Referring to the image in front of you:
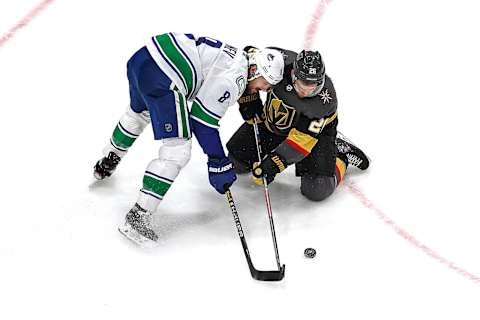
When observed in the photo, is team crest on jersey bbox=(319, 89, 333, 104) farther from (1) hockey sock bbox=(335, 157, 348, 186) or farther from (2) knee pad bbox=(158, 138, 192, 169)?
(2) knee pad bbox=(158, 138, 192, 169)

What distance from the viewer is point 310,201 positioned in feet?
11.6

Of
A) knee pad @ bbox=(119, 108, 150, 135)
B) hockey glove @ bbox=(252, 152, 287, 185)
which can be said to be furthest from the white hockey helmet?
knee pad @ bbox=(119, 108, 150, 135)

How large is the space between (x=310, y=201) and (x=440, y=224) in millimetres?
619

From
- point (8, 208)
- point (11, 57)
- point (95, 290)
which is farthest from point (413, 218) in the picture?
point (11, 57)

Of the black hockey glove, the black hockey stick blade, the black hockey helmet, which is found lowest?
the black hockey stick blade

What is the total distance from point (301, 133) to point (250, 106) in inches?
12.5

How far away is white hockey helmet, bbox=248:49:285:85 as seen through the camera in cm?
309

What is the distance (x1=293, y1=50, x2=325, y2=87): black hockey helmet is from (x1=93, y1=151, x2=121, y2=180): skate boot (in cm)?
100

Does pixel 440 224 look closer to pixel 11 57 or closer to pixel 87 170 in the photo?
pixel 87 170

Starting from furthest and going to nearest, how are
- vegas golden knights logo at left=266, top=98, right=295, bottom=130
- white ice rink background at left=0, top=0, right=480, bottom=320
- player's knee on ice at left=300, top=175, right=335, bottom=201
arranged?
player's knee on ice at left=300, top=175, right=335, bottom=201
vegas golden knights logo at left=266, top=98, right=295, bottom=130
white ice rink background at left=0, top=0, right=480, bottom=320

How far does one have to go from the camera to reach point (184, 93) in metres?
3.07
